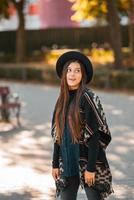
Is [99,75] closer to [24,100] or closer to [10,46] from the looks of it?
[24,100]

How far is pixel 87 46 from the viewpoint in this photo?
3812 cm

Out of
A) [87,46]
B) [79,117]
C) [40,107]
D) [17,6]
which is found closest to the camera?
[79,117]

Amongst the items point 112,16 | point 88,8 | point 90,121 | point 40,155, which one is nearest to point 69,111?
point 90,121

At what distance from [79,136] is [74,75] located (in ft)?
1.57

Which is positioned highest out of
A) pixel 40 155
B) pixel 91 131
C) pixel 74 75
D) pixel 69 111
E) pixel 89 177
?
pixel 74 75

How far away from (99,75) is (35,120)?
773cm

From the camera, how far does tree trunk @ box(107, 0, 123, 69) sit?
23.6m

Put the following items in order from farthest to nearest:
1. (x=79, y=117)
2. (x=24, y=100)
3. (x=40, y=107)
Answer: (x=24, y=100) → (x=40, y=107) → (x=79, y=117)

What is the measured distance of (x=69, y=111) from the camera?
16.0ft

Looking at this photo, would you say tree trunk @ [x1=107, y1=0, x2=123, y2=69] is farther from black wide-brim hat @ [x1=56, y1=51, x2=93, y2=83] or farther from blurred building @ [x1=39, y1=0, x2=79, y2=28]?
blurred building @ [x1=39, y1=0, x2=79, y2=28]

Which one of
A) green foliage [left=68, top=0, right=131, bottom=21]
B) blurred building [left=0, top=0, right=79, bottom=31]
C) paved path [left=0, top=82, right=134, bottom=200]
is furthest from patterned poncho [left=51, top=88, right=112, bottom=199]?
blurred building [left=0, top=0, right=79, bottom=31]

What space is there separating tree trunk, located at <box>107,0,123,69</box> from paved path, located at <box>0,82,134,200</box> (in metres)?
7.13

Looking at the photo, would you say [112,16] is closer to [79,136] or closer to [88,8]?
[88,8]

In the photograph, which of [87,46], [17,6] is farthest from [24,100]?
[87,46]
